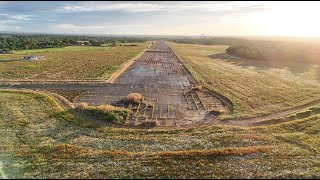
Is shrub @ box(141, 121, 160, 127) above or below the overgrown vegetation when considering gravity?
below

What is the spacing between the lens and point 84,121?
2452cm

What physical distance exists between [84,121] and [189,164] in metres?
10.6

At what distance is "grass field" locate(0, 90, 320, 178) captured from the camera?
16578 mm

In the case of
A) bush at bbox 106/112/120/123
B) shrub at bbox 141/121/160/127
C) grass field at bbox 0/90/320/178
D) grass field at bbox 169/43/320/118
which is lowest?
grass field at bbox 0/90/320/178

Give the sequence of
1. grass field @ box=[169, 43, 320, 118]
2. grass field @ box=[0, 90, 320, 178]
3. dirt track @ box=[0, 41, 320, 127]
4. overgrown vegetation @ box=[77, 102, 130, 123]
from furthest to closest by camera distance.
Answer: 1. grass field @ box=[169, 43, 320, 118]
2. dirt track @ box=[0, 41, 320, 127]
3. overgrown vegetation @ box=[77, 102, 130, 123]
4. grass field @ box=[0, 90, 320, 178]

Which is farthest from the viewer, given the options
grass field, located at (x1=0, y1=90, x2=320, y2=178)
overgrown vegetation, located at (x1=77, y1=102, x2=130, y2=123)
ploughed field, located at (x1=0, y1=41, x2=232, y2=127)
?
ploughed field, located at (x1=0, y1=41, x2=232, y2=127)

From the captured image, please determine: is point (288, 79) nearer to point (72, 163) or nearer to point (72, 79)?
point (72, 79)

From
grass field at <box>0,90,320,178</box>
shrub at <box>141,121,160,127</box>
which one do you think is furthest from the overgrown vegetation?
shrub at <box>141,121,160,127</box>

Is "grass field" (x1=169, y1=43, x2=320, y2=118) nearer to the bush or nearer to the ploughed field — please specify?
the ploughed field

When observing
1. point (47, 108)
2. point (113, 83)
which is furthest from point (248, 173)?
point (113, 83)

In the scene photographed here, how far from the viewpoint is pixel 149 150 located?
19484 mm

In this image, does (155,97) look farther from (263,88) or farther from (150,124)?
(263,88)

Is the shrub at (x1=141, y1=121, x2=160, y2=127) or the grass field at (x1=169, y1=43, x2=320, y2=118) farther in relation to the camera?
the grass field at (x1=169, y1=43, x2=320, y2=118)

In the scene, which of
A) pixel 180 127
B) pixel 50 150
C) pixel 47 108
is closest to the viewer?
pixel 50 150
